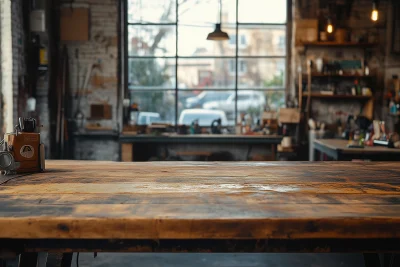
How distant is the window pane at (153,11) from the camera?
280 inches

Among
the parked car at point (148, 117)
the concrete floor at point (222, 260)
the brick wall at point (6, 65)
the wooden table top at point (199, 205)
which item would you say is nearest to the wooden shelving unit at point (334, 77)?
the parked car at point (148, 117)

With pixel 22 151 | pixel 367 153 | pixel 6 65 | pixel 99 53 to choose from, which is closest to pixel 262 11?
pixel 99 53

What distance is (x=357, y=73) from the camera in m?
6.80

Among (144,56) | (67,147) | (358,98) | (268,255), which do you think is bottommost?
(268,255)

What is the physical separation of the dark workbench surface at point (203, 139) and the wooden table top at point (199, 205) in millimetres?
3972

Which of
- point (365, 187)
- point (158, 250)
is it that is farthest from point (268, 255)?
point (158, 250)

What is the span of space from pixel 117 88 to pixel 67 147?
3.49ft

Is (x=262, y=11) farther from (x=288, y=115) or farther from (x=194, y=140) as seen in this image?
(x=194, y=140)

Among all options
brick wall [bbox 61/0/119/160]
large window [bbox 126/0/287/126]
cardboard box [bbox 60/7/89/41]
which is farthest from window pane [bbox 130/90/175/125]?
cardboard box [bbox 60/7/89/41]

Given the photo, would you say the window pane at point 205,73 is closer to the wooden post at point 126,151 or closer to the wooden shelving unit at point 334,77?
the wooden shelving unit at point 334,77

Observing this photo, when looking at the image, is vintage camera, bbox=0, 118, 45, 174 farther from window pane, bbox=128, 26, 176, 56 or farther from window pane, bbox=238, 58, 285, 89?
window pane, bbox=238, 58, 285, 89

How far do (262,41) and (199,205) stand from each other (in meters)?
5.69

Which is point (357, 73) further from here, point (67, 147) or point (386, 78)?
point (67, 147)

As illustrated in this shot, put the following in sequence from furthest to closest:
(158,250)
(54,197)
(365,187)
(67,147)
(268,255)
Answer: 1. (67,147)
2. (268,255)
3. (365,187)
4. (54,197)
5. (158,250)
